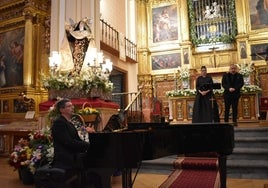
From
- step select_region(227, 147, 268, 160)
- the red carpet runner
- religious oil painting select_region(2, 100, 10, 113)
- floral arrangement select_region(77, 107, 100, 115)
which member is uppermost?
religious oil painting select_region(2, 100, 10, 113)

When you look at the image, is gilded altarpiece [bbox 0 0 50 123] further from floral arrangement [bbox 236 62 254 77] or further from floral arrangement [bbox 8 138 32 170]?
floral arrangement [bbox 236 62 254 77]

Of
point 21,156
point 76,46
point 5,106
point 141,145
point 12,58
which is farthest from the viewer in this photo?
point 12,58

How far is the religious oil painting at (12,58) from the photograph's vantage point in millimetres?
9297

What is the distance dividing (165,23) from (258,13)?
3.88 m

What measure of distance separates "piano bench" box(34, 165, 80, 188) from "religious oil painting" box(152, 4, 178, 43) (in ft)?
34.9

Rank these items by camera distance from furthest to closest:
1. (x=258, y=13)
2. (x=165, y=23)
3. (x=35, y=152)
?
(x=165, y=23), (x=258, y=13), (x=35, y=152)

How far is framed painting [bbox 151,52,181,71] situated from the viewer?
12358 millimetres

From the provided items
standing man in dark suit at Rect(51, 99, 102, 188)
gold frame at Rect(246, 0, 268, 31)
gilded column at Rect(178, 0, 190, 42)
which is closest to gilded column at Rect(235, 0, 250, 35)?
gold frame at Rect(246, 0, 268, 31)

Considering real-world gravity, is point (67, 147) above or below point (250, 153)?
above

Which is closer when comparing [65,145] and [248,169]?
[65,145]

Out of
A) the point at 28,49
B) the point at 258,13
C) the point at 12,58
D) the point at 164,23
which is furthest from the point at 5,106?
the point at 258,13

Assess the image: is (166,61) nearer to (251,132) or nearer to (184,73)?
(184,73)

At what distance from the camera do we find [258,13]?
11.3 metres

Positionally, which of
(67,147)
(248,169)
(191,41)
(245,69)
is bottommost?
(248,169)
